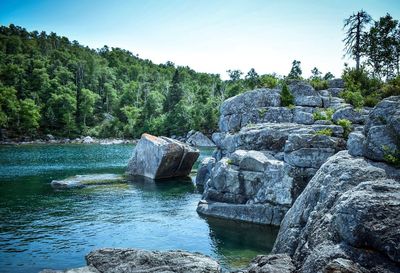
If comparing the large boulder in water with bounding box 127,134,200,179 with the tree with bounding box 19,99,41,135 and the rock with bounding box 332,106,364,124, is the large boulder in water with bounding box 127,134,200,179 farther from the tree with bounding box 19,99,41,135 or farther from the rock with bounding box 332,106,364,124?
the tree with bounding box 19,99,41,135

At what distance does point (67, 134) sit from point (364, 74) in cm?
11029

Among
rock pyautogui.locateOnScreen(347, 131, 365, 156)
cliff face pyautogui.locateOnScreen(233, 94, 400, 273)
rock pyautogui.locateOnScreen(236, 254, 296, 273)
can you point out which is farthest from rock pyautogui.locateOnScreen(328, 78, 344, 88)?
rock pyautogui.locateOnScreen(236, 254, 296, 273)

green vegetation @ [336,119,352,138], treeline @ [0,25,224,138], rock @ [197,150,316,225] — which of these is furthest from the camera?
treeline @ [0,25,224,138]

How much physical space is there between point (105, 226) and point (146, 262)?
12.5m

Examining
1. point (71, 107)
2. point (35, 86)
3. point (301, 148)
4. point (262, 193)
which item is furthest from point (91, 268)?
point (35, 86)

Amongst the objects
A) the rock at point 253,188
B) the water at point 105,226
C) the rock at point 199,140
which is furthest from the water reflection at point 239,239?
the rock at point 199,140

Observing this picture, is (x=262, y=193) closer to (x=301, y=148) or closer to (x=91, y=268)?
(x=301, y=148)

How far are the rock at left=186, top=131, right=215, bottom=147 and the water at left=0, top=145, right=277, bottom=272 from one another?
72544 mm

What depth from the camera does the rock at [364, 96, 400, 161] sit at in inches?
687

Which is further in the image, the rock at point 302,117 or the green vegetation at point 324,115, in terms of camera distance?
the rock at point 302,117

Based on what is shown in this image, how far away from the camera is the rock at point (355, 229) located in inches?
433

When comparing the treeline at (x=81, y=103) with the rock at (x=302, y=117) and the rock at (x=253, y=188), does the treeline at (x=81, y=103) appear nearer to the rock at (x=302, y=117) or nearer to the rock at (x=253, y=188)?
the rock at (x=302, y=117)

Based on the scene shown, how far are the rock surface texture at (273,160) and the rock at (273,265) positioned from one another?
13383 mm

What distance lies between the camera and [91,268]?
17203 mm
